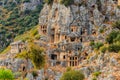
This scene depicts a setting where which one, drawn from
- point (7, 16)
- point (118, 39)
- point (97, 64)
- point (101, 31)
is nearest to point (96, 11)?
point (101, 31)

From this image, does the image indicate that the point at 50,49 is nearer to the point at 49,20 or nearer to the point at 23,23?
the point at 49,20

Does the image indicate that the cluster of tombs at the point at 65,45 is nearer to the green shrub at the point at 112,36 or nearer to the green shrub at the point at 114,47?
the green shrub at the point at 112,36

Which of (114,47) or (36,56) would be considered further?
(36,56)

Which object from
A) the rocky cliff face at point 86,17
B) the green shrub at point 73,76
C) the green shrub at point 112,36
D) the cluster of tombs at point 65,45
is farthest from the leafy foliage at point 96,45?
the green shrub at point 73,76

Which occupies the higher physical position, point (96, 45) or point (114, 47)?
point (114, 47)

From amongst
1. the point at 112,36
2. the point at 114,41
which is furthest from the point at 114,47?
the point at 112,36

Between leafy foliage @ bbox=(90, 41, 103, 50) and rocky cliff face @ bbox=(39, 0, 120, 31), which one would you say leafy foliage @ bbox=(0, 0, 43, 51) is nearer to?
rocky cliff face @ bbox=(39, 0, 120, 31)

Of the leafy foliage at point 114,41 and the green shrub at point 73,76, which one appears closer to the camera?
the green shrub at point 73,76

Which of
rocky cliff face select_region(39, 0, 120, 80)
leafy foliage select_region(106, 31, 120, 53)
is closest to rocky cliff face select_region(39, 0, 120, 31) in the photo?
rocky cliff face select_region(39, 0, 120, 80)

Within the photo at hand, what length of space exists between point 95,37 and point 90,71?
54.8 feet

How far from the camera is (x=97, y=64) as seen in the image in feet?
341

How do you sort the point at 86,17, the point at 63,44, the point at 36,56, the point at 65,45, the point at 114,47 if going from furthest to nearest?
the point at 86,17, the point at 63,44, the point at 65,45, the point at 36,56, the point at 114,47

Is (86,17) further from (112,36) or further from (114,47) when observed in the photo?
(114,47)

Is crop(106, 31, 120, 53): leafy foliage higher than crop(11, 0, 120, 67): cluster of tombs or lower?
higher
